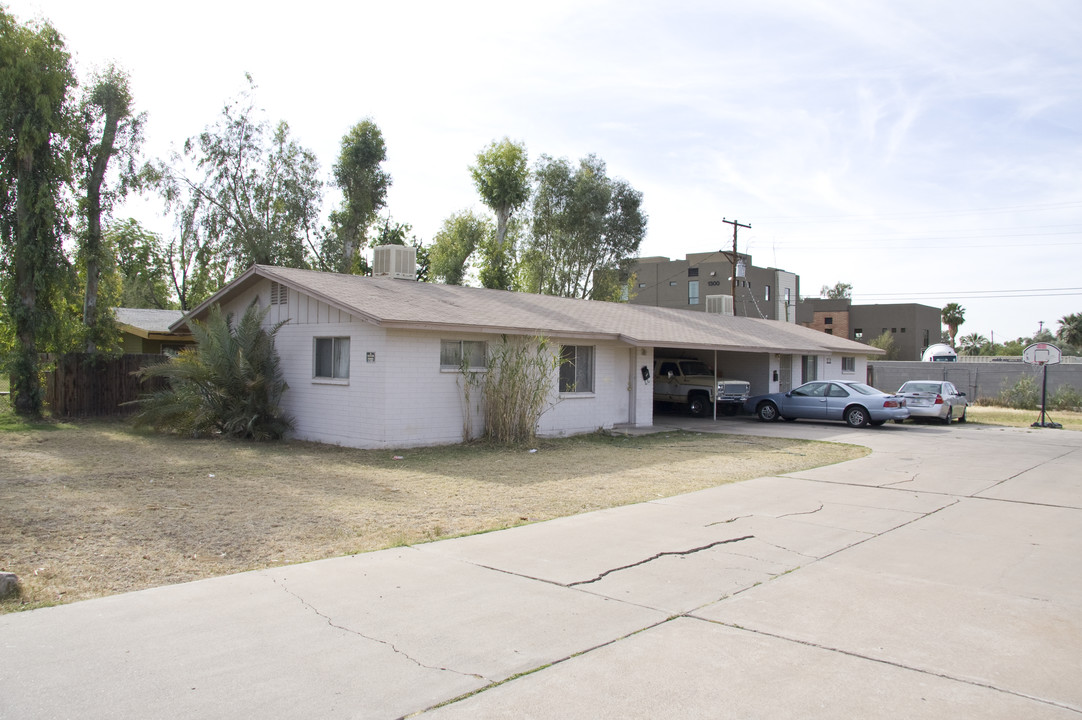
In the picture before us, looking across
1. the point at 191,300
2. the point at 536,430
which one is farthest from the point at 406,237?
the point at 536,430

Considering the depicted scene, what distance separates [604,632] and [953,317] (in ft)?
285

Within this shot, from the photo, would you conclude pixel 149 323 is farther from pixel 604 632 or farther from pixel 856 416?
pixel 604 632

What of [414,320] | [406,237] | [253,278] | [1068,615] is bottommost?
[1068,615]

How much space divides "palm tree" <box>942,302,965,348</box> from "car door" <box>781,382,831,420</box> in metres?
66.7

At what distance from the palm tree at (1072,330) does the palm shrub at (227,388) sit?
73.0 m

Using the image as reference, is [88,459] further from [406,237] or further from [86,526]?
[406,237]

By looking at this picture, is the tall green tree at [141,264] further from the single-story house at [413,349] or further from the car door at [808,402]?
the car door at [808,402]

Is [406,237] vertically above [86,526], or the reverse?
[406,237]

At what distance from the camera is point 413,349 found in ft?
50.0

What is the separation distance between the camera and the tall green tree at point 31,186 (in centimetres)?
1875

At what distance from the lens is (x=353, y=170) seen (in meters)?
34.0

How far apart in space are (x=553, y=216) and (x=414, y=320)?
93.0 feet

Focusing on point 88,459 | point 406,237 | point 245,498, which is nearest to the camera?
point 245,498

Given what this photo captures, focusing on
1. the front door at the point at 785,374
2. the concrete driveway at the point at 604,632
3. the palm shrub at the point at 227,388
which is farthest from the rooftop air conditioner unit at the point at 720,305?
the concrete driveway at the point at 604,632
